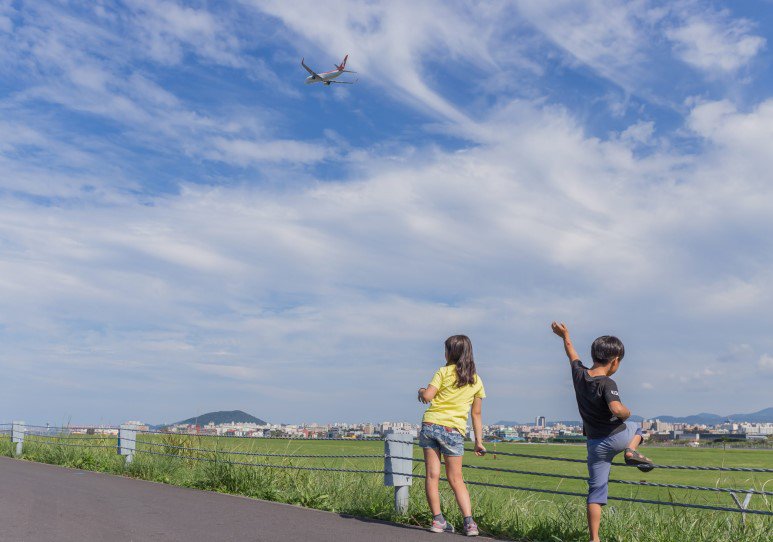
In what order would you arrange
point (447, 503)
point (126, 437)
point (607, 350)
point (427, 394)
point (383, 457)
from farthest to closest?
point (126, 437) < point (383, 457) < point (447, 503) < point (427, 394) < point (607, 350)

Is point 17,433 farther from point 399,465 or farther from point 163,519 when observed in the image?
point 399,465

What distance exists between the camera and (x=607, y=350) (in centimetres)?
533

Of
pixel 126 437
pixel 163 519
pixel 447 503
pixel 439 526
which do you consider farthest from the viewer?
pixel 126 437

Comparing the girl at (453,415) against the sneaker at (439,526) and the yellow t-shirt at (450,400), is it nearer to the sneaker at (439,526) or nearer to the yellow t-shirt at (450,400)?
the yellow t-shirt at (450,400)

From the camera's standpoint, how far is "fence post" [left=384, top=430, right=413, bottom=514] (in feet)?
24.5

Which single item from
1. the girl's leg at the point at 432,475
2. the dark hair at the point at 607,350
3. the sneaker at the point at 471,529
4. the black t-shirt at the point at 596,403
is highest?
the dark hair at the point at 607,350

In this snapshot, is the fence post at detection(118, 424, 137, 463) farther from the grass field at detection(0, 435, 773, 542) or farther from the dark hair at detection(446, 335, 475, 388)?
the dark hair at detection(446, 335, 475, 388)

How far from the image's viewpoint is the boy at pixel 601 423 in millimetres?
5172

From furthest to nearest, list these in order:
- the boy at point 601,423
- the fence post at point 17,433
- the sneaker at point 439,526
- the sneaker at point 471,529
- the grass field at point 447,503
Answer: the fence post at point 17,433 → the sneaker at point 439,526 → the sneaker at point 471,529 → the grass field at point 447,503 → the boy at point 601,423

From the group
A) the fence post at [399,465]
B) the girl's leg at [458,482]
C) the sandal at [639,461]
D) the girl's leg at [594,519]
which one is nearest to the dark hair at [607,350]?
the sandal at [639,461]

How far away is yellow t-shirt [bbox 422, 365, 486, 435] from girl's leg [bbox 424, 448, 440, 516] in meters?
0.30

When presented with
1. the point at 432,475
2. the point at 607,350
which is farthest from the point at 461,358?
the point at 607,350

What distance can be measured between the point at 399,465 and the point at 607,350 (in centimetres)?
307

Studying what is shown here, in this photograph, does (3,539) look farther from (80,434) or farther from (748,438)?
(748,438)
